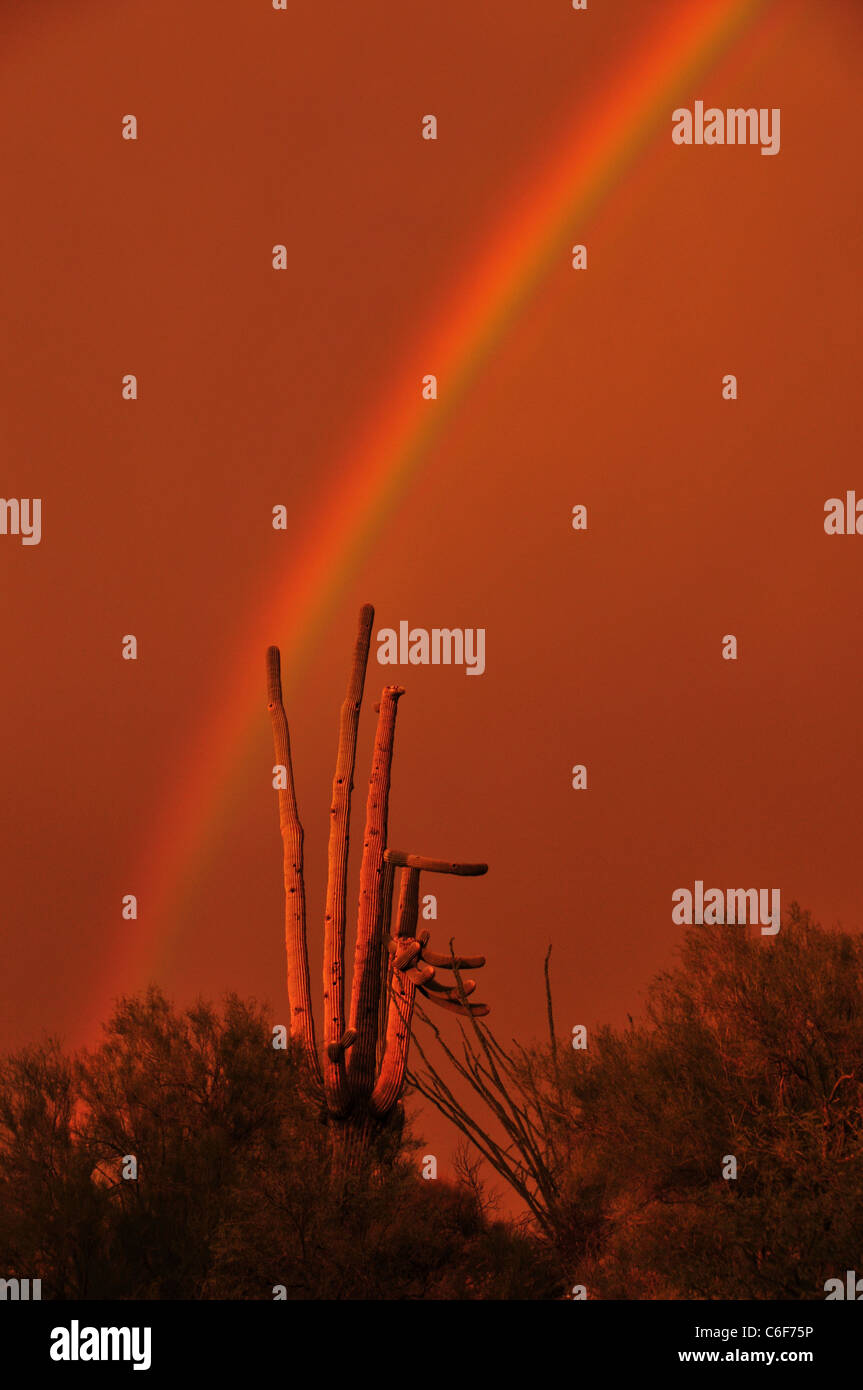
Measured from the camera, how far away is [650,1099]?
12781 millimetres

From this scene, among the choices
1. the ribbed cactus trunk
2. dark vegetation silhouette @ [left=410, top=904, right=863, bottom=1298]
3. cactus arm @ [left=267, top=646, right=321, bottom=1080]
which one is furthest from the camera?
cactus arm @ [left=267, top=646, right=321, bottom=1080]

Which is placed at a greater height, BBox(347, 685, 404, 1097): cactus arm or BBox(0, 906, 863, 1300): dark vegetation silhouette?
BBox(347, 685, 404, 1097): cactus arm

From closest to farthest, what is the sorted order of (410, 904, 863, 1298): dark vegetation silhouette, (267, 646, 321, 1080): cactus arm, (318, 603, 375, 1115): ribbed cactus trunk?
1. (410, 904, 863, 1298): dark vegetation silhouette
2. (318, 603, 375, 1115): ribbed cactus trunk
3. (267, 646, 321, 1080): cactus arm

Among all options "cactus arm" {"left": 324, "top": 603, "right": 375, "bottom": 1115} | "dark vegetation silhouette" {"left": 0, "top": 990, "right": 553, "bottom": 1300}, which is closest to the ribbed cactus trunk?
"cactus arm" {"left": 324, "top": 603, "right": 375, "bottom": 1115}

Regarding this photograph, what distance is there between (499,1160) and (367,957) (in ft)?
7.56

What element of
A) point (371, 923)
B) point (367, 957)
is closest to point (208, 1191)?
point (367, 957)

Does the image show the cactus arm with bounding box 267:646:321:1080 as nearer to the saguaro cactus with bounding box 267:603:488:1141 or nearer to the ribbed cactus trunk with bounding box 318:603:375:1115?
the saguaro cactus with bounding box 267:603:488:1141

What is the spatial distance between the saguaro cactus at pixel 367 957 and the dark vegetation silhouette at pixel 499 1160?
382mm

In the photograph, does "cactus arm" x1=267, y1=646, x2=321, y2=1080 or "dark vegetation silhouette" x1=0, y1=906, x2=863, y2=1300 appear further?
"cactus arm" x1=267, y1=646, x2=321, y2=1080

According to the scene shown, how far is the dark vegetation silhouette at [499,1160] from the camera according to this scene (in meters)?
11.0

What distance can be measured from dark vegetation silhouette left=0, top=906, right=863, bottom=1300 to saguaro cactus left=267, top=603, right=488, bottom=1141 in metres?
0.38

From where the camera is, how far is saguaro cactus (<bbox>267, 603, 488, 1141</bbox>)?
13398mm

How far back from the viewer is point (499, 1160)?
13.9 m
